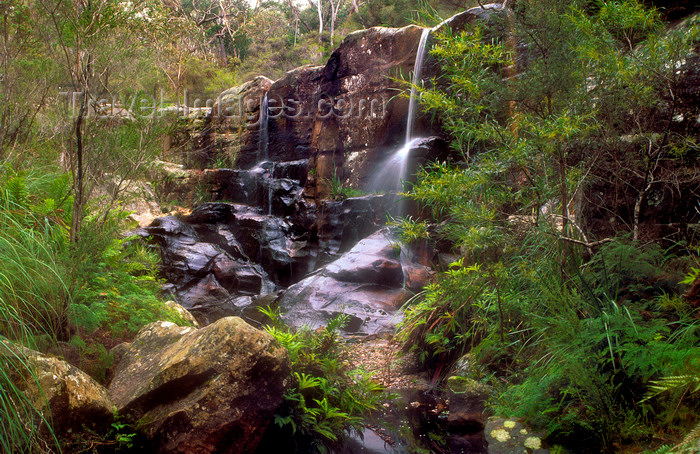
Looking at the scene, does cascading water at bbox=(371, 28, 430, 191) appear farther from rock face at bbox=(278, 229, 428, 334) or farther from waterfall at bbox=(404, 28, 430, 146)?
rock face at bbox=(278, 229, 428, 334)

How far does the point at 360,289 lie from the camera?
6.76 m

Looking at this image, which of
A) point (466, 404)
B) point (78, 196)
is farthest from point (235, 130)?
point (466, 404)

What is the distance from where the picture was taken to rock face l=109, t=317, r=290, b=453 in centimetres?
257

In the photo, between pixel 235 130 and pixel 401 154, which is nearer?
pixel 401 154

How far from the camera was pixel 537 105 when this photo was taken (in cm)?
342

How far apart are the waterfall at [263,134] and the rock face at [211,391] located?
11632mm

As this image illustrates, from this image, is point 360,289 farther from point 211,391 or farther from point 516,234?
point 211,391

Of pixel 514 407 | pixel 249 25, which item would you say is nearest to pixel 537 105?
pixel 514 407

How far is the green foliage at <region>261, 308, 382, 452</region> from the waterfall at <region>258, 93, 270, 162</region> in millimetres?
10906

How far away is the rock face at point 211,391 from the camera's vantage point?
2.57 metres

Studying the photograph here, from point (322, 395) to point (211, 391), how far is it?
923mm

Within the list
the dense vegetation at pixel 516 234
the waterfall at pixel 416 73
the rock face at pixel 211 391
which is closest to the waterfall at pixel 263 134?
the waterfall at pixel 416 73

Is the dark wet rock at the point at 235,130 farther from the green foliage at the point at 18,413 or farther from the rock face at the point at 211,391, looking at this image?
the green foliage at the point at 18,413

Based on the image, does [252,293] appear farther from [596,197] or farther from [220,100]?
[220,100]
